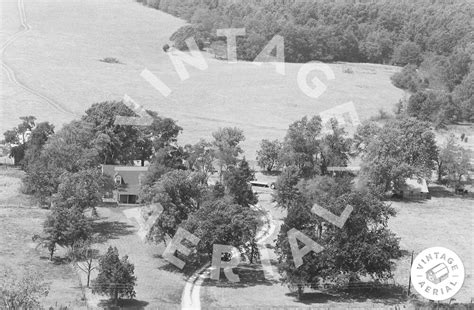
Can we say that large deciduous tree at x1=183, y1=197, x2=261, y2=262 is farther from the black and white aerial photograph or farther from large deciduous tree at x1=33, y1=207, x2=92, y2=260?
large deciduous tree at x1=33, y1=207, x2=92, y2=260

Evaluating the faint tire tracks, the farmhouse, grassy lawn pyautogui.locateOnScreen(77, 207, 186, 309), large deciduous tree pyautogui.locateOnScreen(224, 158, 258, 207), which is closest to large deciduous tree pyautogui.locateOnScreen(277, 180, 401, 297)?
grassy lawn pyautogui.locateOnScreen(77, 207, 186, 309)

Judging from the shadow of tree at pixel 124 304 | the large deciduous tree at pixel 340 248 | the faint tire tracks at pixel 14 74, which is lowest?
the shadow of tree at pixel 124 304

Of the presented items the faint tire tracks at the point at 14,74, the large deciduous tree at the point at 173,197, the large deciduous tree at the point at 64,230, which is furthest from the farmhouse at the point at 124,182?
the faint tire tracks at the point at 14,74

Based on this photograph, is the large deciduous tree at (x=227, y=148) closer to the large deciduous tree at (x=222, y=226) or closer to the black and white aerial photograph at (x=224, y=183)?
the black and white aerial photograph at (x=224, y=183)

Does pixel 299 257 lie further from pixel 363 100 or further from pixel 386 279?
pixel 363 100

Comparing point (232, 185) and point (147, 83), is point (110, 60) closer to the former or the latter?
point (147, 83)

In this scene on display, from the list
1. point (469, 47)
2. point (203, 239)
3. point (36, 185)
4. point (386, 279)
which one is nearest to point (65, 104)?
point (36, 185)

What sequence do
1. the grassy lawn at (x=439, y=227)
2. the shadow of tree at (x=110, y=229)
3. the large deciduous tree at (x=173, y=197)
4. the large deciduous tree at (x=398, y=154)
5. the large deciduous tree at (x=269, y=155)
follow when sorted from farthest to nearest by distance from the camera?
the large deciduous tree at (x=269, y=155), the large deciduous tree at (x=398, y=154), the shadow of tree at (x=110, y=229), the grassy lawn at (x=439, y=227), the large deciduous tree at (x=173, y=197)
